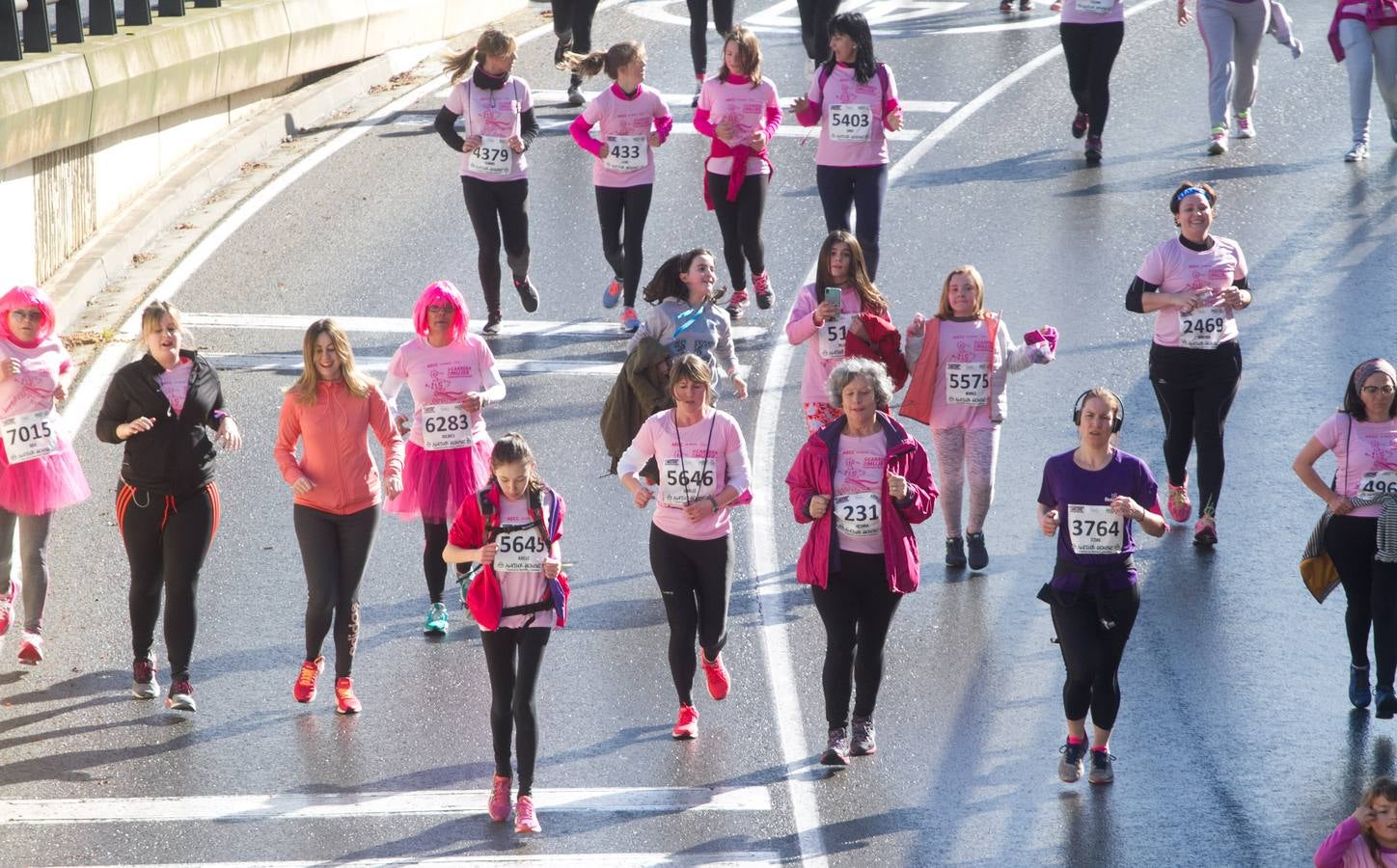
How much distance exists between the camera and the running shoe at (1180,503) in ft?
37.2

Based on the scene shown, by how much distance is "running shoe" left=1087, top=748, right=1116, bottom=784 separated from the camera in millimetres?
9078

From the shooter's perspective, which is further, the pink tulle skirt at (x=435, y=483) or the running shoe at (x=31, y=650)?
the pink tulle skirt at (x=435, y=483)

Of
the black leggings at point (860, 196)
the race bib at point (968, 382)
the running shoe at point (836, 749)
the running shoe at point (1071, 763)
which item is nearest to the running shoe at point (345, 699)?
the running shoe at point (836, 749)

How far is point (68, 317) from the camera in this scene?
1523 cm

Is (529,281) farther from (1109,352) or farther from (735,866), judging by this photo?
(735,866)

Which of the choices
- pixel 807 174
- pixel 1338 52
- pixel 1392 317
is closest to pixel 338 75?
pixel 807 174

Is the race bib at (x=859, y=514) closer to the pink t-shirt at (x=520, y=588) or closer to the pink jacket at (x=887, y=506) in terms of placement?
the pink jacket at (x=887, y=506)

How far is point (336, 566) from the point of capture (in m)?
9.94

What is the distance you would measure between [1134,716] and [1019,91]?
501 inches

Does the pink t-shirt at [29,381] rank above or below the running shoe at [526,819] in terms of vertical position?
above

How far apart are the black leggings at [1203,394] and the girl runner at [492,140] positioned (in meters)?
5.01

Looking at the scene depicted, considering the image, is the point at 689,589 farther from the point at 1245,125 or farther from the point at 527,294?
the point at 1245,125

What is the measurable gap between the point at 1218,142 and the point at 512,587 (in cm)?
1191

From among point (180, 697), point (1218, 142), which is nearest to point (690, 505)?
point (180, 697)
